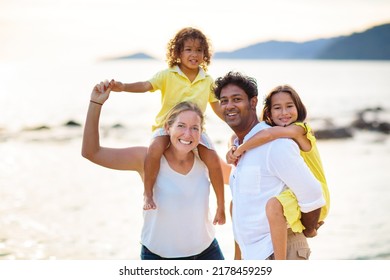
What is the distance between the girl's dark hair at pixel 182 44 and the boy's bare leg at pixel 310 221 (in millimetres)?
1497

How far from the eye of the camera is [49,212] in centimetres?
994

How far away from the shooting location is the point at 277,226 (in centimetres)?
290

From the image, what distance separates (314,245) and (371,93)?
23938mm

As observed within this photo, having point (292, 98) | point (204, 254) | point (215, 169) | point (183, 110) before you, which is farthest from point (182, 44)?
point (204, 254)

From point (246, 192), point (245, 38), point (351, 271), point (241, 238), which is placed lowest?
point (351, 271)

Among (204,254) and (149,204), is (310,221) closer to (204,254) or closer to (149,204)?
(204,254)

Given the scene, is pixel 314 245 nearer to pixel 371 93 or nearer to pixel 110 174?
pixel 110 174

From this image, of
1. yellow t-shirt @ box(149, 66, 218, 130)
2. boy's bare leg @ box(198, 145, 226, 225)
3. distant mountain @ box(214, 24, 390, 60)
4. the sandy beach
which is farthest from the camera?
distant mountain @ box(214, 24, 390, 60)

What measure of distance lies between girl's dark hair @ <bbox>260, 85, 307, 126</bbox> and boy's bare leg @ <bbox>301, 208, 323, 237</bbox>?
530 mm

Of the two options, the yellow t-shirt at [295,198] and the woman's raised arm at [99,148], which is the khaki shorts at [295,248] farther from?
the woman's raised arm at [99,148]

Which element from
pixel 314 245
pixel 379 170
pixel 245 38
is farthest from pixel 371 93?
pixel 314 245

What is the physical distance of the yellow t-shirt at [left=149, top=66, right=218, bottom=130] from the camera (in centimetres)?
387

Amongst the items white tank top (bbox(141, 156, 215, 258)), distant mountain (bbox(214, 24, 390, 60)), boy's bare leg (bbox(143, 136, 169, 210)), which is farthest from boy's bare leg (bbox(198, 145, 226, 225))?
distant mountain (bbox(214, 24, 390, 60))

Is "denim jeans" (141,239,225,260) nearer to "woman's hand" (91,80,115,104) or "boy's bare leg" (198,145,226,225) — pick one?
"boy's bare leg" (198,145,226,225)
